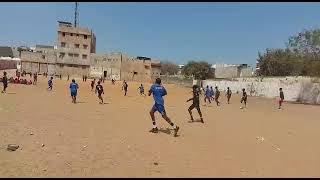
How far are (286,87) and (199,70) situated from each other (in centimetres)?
4654

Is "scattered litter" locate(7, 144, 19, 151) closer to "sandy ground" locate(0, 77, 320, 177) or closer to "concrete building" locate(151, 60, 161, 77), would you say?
"sandy ground" locate(0, 77, 320, 177)

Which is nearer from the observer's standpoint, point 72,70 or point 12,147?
point 12,147

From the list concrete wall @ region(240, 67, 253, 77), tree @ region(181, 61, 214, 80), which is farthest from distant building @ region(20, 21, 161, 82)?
concrete wall @ region(240, 67, 253, 77)

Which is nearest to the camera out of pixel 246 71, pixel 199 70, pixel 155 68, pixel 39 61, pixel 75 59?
pixel 39 61

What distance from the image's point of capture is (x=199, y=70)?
94.6 metres

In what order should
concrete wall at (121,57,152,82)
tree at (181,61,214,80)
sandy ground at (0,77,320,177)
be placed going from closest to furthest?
sandy ground at (0,77,320,177)
concrete wall at (121,57,152,82)
tree at (181,61,214,80)

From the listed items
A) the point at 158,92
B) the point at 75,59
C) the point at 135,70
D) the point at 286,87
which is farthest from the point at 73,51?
the point at 158,92

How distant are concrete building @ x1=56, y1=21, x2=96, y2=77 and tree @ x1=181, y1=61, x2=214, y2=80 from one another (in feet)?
85.8

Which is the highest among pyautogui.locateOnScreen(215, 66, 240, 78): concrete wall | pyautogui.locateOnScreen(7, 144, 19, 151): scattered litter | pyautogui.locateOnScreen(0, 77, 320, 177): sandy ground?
pyautogui.locateOnScreen(215, 66, 240, 78): concrete wall

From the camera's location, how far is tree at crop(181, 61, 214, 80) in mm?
93750

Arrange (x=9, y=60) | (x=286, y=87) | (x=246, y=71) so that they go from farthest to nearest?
1. (x=246, y=71)
2. (x=9, y=60)
3. (x=286, y=87)

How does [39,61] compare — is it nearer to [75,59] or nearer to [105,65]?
[75,59]

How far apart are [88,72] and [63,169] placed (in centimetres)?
7077

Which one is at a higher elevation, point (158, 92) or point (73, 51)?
point (73, 51)
